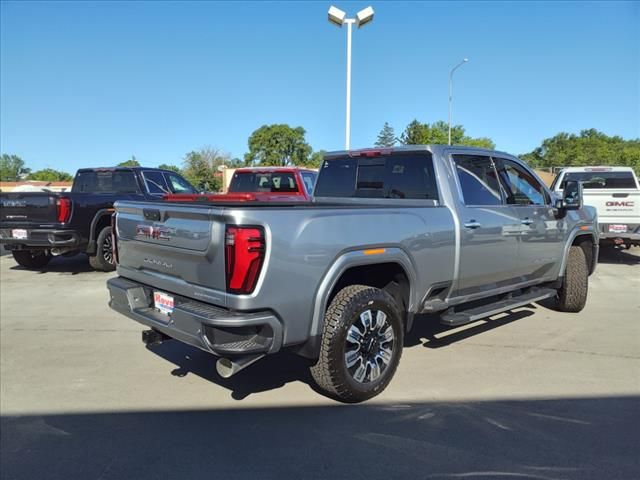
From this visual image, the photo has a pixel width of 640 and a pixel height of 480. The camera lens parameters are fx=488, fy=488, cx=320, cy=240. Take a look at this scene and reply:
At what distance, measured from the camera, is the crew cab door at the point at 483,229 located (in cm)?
433

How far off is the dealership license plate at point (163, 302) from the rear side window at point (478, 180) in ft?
8.81

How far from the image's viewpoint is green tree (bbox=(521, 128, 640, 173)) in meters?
57.5

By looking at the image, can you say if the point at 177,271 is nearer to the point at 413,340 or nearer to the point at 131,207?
the point at 131,207

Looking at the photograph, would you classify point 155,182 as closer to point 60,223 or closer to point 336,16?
point 60,223

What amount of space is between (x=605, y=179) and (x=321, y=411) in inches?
425

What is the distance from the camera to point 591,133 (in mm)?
91250

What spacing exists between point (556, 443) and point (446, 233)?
173 cm

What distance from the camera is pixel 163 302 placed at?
11.7 ft

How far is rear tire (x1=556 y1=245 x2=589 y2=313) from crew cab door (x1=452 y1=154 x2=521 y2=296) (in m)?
1.47

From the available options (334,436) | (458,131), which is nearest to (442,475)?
(334,436)

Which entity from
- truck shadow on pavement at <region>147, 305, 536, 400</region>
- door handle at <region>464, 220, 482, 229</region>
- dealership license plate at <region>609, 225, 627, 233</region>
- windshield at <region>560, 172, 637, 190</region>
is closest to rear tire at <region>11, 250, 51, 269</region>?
truck shadow on pavement at <region>147, 305, 536, 400</region>

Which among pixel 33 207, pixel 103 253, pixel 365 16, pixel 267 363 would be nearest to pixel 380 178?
pixel 267 363

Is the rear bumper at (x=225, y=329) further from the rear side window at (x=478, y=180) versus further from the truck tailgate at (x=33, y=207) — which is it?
the truck tailgate at (x=33, y=207)

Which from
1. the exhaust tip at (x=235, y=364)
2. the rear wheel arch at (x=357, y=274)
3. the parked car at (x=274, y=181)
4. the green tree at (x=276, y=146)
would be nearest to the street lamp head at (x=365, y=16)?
the parked car at (x=274, y=181)
